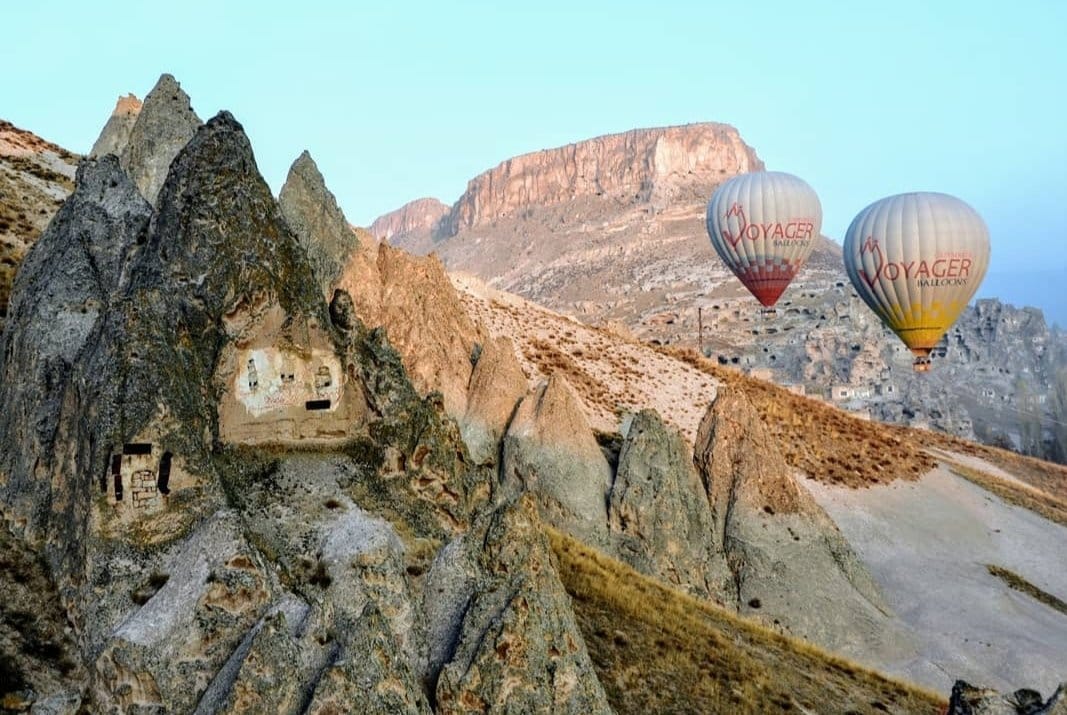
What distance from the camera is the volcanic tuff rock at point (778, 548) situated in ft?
105

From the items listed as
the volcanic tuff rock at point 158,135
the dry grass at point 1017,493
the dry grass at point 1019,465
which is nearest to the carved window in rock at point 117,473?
the volcanic tuff rock at point 158,135

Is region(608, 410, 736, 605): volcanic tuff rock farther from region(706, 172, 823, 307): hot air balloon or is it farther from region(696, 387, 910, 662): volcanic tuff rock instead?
region(706, 172, 823, 307): hot air balloon

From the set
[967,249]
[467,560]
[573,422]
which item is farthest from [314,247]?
[967,249]

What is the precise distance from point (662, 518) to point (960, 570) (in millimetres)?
16269

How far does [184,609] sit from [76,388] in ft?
15.7

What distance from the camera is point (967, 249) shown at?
5909cm

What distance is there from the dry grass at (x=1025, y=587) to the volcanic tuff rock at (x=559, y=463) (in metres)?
18.1

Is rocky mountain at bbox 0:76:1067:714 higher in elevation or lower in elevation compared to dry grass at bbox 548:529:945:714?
higher

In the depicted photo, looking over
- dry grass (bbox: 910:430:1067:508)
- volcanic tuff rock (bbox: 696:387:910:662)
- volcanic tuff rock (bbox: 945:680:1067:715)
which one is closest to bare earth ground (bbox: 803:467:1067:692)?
volcanic tuff rock (bbox: 696:387:910:662)

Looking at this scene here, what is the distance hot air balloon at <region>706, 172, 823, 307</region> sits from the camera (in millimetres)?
73625

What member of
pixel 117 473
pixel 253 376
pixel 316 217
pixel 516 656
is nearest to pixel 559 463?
pixel 316 217

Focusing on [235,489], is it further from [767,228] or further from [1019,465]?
[1019,465]

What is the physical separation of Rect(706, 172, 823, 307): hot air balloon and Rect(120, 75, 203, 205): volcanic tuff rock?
47.2 meters

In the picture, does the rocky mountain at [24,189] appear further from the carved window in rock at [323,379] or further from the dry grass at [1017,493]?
the dry grass at [1017,493]
